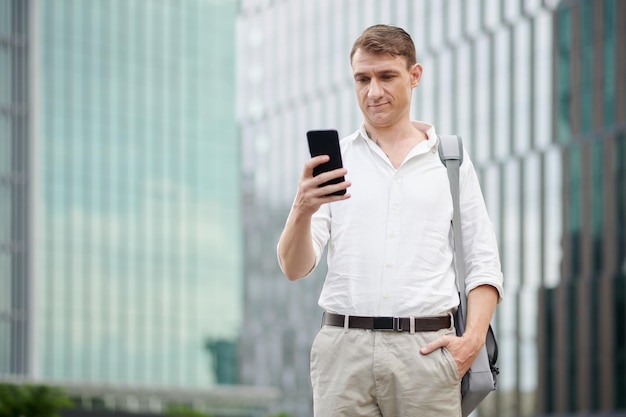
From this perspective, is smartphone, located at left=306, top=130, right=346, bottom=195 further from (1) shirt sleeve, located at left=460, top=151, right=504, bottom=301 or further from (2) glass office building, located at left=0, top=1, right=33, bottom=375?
(2) glass office building, located at left=0, top=1, right=33, bottom=375

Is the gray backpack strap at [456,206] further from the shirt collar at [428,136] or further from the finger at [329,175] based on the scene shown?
the finger at [329,175]

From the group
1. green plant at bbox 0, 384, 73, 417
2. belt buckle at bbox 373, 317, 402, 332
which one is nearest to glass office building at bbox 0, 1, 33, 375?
green plant at bbox 0, 384, 73, 417

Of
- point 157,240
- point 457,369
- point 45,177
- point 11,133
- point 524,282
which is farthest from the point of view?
point 157,240

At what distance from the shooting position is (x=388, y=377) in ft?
11.8

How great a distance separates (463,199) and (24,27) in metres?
65.1

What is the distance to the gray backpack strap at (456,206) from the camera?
3764 mm

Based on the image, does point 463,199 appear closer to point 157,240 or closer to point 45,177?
point 45,177

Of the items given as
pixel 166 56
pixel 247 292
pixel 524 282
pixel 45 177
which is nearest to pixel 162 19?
pixel 166 56

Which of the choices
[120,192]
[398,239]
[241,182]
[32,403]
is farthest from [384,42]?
[120,192]

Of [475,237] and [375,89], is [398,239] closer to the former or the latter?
[475,237]

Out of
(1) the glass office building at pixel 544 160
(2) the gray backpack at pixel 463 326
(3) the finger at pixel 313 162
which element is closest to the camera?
(3) the finger at pixel 313 162

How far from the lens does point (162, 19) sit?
79750 millimetres

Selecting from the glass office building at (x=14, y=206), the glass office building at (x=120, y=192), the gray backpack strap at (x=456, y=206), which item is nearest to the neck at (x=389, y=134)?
the gray backpack strap at (x=456, y=206)

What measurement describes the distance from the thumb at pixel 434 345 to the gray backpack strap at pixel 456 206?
0.13 m
